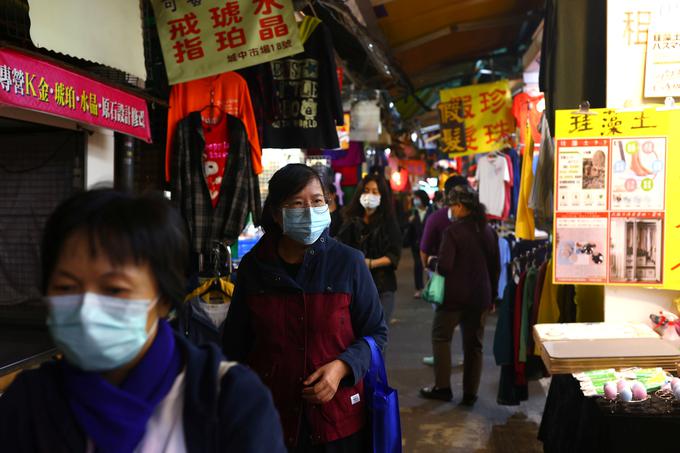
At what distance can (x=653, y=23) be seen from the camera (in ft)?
10.6

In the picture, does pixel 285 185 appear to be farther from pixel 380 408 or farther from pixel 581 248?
pixel 581 248

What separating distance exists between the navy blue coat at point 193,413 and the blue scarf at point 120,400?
0.03 m

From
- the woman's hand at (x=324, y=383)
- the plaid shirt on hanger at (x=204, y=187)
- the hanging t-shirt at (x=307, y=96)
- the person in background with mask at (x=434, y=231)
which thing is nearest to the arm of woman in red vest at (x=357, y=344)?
the woman's hand at (x=324, y=383)

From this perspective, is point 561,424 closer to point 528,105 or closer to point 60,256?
point 60,256

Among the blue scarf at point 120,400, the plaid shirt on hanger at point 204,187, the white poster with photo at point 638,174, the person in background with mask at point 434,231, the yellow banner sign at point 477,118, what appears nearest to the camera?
the blue scarf at point 120,400

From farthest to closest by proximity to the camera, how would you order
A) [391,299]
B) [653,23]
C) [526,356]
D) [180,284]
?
1. [391,299]
2. [526,356]
3. [653,23]
4. [180,284]

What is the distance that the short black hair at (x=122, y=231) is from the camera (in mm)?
Result: 1174

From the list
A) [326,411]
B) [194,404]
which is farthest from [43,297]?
[326,411]

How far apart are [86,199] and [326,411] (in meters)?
1.41

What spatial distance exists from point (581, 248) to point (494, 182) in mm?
5777

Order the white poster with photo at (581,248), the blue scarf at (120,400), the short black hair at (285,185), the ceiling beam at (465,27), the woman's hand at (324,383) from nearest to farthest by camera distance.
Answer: the blue scarf at (120,400) → the woman's hand at (324,383) → the short black hair at (285,185) → the white poster with photo at (581,248) → the ceiling beam at (465,27)

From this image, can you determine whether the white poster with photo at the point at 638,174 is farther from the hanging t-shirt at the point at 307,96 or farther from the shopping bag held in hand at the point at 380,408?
the hanging t-shirt at the point at 307,96

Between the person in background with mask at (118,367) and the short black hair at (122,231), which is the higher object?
the short black hair at (122,231)

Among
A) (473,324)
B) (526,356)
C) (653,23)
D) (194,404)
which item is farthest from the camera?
(473,324)
